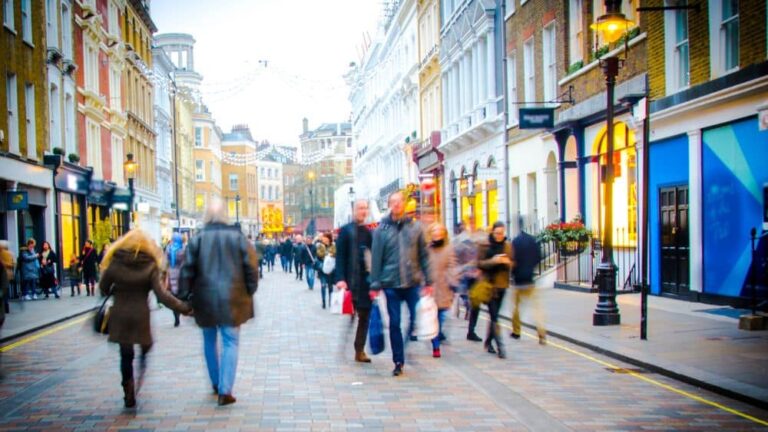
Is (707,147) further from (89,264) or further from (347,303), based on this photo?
(89,264)

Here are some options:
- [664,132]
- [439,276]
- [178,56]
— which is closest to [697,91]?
[664,132]

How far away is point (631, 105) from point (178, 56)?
63.2m

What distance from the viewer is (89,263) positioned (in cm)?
2719

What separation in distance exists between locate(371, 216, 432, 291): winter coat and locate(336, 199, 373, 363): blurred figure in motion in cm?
55

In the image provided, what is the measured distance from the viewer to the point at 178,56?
77.1 m

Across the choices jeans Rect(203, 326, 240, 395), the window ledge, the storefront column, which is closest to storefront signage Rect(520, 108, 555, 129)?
the window ledge

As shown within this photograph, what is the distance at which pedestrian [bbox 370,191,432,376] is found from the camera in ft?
31.6

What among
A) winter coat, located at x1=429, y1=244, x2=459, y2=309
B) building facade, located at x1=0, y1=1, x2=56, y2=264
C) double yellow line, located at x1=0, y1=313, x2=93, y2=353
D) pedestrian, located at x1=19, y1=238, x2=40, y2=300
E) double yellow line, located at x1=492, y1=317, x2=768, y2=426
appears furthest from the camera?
building facade, located at x1=0, y1=1, x2=56, y2=264

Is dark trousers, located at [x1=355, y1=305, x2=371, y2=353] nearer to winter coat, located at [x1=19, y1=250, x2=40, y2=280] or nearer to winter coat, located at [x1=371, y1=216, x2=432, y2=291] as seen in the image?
winter coat, located at [x1=371, y1=216, x2=432, y2=291]

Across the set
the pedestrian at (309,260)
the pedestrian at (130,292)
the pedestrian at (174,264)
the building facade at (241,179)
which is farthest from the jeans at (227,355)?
the building facade at (241,179)

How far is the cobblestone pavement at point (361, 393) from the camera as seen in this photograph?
23.9 ft

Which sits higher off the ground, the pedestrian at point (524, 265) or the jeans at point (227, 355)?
the pedestrian at point (524, 265)

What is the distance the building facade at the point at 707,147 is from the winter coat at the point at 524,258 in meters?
3.79

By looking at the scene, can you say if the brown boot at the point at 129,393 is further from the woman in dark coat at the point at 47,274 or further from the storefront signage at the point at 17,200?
the woman in dark coat at the point at 47,274
